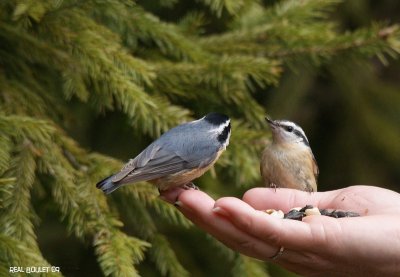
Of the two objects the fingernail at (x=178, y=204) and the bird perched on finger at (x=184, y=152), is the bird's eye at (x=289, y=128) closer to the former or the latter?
the bird perched on finger at (x=184, y=152)

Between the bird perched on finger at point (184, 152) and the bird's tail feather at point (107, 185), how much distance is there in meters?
0.23

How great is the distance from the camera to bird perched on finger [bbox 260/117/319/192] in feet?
10.8

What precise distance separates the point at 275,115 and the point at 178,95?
1318mm

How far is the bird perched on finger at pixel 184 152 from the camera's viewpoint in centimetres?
262

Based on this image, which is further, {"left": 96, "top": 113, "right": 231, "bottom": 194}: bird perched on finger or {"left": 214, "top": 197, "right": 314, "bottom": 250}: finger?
{"left": 96, "top": 113, "right": 231, "bottom": 194}: bird perched on finger

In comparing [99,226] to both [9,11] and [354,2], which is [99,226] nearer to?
[9,11]

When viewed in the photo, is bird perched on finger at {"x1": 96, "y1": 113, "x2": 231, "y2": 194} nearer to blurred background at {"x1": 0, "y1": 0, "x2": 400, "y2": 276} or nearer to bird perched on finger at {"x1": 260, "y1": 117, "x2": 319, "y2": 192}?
blurred background at {"x1": 0, "y1": 0, "x2": 400, "y2": 276}

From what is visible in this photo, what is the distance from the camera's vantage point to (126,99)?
234cm

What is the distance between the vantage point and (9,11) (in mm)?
2363

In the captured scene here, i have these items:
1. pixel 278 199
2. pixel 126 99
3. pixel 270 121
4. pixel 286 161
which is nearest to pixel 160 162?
pixel 126 99

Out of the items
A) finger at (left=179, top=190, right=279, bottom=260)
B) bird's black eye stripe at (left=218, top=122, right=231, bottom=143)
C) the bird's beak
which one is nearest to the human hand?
finger at (left=179, top=190, right=279, bottom=260)

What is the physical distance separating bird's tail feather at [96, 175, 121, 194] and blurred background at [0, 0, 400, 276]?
3 cm

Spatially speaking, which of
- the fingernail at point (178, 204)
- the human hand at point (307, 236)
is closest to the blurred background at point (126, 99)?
the fingernail at point (178, 204)

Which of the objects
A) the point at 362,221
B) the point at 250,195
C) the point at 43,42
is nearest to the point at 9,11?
the point at 43,42
